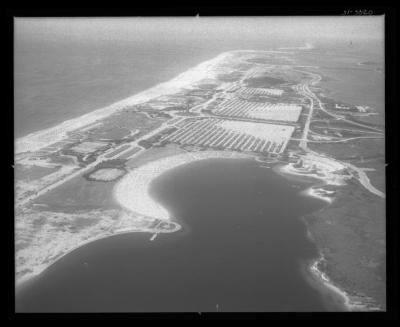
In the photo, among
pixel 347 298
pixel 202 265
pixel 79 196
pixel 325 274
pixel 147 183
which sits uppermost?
pixel 147 183

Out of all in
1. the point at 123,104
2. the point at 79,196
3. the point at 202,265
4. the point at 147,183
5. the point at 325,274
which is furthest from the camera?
the point at 123,104

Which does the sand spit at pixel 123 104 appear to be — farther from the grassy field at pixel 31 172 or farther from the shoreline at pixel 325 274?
the shoreline at pixel 325 274

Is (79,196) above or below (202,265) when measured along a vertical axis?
above

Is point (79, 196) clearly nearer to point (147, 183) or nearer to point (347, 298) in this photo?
point (147, 183)

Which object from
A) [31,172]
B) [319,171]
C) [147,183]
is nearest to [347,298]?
[319,171]

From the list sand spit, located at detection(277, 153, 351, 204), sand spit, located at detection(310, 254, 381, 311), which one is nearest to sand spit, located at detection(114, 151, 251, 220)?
sand spit, located at detection(277, 153, 351, 204)
